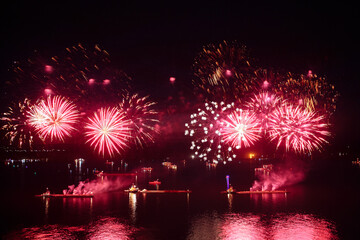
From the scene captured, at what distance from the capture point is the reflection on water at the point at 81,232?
46719 mm

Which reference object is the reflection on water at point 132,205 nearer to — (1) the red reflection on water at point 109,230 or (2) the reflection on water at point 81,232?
(1) the red reflection on water at point 109,230

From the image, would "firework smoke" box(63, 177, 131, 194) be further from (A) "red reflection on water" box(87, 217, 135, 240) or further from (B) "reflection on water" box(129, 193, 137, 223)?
(A) "red reflection on water" box(87, 217, 135, 240)

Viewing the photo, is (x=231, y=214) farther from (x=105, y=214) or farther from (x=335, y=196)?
(x=335, y=196)

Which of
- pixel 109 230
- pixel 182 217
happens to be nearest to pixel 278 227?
pixel 182 217

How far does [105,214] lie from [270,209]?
103 ft

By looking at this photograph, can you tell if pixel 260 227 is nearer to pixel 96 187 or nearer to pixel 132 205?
pixel 132 205

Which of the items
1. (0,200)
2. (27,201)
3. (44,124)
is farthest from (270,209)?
(0,200)

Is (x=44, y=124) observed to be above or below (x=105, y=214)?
above

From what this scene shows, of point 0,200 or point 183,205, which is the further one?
point 0,200

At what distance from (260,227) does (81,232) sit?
26.8 m

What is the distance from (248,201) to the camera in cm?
7481

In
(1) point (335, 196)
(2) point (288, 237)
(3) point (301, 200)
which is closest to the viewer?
(2) point (288, 237)

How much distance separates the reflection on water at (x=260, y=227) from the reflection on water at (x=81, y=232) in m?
10.1

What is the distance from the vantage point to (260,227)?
52312 millimetres
